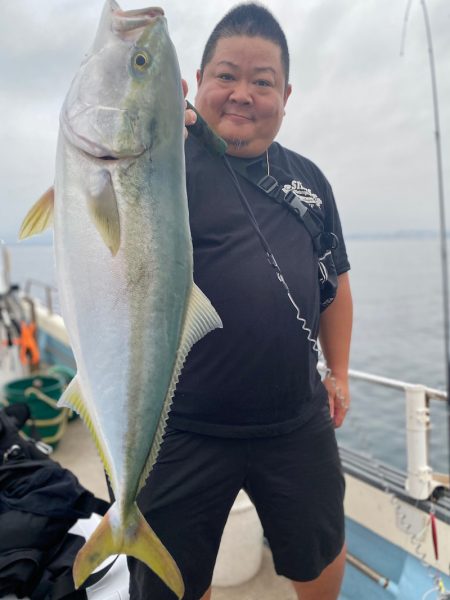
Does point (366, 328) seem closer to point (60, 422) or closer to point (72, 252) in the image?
point (60, 422)

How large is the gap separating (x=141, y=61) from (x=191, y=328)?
72cm

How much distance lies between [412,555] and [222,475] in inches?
70.5

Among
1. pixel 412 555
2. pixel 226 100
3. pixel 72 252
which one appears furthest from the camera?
pixel 412 555

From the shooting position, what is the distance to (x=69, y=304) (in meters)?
1.25

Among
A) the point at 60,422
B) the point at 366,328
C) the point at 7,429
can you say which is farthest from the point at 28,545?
the point at 366,328

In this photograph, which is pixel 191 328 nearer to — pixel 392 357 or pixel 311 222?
pixel 311 222

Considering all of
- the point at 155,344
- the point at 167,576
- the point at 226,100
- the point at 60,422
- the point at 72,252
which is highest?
the point at 226,100

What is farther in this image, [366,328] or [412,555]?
[366,328]

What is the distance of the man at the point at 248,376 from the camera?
1619 mm

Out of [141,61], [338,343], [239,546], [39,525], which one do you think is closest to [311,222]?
[338,343]

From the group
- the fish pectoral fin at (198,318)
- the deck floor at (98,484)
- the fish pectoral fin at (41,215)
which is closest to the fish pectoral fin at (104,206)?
the fish pectoral fin at (41,215)

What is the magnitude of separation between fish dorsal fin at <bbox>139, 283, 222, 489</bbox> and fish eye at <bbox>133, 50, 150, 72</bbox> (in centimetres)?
59

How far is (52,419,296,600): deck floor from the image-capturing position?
2.87 metres

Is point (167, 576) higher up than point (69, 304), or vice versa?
point (69, 304)
